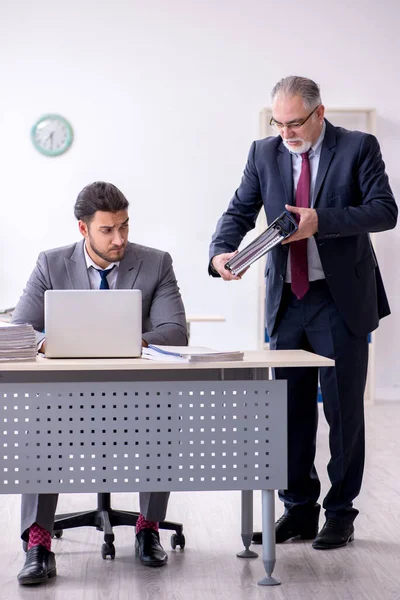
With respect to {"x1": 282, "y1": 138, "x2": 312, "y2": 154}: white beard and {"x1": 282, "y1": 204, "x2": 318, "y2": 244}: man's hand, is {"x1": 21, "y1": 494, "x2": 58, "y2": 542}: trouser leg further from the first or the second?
{"x1": 282, "y1": 138, "x2": 312, "y2": 154}: white beard

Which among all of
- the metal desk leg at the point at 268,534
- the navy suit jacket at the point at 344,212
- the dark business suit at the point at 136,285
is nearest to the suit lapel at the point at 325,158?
the navy suit jacket at the point at 344,212

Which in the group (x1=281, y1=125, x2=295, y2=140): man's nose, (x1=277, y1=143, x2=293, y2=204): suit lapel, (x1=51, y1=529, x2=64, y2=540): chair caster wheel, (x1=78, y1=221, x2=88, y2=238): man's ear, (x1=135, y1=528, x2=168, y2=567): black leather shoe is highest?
(x1=281, y1=125, x2=295, y2=140): man's nose

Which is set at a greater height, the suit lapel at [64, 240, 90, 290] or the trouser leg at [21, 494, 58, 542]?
the suit lapel at [64, 240, 90, 290]

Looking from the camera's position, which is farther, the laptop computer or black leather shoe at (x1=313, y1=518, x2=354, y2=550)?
black leather shoe at (x1=313, y1=518, x2=354, y2=550)

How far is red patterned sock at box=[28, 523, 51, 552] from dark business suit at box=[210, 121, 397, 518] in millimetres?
851

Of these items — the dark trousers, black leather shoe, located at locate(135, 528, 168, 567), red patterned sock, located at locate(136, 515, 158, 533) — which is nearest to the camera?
black leather shoe, located at locate(135, 528, 168, 567)

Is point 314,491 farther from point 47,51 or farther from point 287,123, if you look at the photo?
point 47,51

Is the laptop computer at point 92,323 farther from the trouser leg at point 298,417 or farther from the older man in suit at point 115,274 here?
the trouser leg at point 298,417

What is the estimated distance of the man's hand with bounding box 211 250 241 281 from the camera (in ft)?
9.34

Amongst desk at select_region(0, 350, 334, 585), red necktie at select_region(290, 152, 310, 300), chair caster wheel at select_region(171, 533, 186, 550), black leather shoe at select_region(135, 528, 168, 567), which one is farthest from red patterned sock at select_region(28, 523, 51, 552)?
red necktie at select_region(290, 152, 310, 300)

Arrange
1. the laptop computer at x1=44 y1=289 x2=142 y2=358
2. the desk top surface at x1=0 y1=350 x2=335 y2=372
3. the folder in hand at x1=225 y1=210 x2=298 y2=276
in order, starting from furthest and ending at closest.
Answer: the folder in hand at x1=225 y1=210 x2=298 y2=276
the laptop computer at x1=44 y1=289 x2=142 y2=358
the desk top surface at x1=0 y1=350 x2=335 y2=372

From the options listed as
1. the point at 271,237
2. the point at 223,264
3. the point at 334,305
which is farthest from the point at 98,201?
the point at 334,305

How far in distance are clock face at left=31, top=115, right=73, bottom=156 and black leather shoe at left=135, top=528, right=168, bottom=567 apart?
406 cm

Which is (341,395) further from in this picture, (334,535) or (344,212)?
(344,212)
